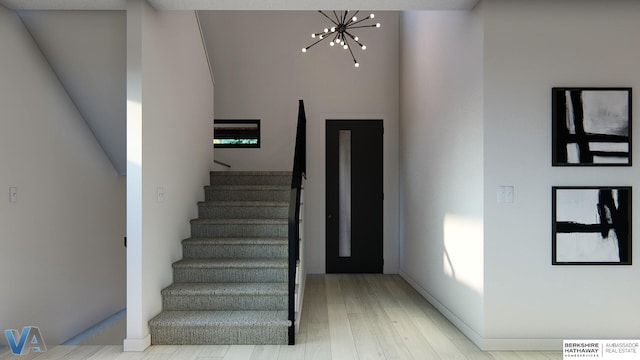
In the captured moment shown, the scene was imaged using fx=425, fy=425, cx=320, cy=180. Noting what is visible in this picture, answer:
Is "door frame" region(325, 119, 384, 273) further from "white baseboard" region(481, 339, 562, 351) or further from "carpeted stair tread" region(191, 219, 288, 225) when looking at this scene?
"white baseboard" region(481, 339, 562, 351)

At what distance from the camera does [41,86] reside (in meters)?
3.72

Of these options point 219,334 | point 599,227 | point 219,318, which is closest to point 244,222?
point 219,318

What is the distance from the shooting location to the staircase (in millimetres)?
3338

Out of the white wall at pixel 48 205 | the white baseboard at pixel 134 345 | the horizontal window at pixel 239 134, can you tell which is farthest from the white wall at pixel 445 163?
the white wall at pixel 48 205

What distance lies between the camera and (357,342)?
3396mm

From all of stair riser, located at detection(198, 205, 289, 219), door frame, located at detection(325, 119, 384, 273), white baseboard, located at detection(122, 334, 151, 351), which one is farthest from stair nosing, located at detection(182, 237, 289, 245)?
door frame, located at detection(325, 119, 384, 273)

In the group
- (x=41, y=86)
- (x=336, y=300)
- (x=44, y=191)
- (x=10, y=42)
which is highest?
(x=10, y=42)

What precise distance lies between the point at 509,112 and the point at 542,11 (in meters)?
0.81

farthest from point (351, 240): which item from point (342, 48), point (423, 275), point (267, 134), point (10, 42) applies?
point (10, 42)

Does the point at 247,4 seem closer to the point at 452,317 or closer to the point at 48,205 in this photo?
the point at 48,205

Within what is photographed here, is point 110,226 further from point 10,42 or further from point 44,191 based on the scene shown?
point 10,42

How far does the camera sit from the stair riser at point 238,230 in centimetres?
436

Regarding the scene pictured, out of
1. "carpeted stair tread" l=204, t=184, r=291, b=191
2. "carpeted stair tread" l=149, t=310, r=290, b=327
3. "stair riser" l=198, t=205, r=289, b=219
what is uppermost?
"carpeted stair tread" l=204, t=184, r=291, b=191

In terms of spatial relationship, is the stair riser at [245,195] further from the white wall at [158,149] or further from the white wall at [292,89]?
the white wall at [292,89]
